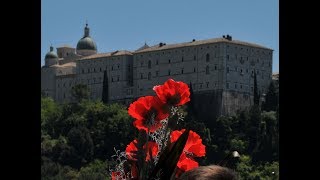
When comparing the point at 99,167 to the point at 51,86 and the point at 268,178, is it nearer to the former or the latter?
the point at 268,178

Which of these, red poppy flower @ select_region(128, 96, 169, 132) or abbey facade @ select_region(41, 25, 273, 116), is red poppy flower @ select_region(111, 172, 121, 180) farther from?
abbey facade @ select_region(41, 25, 273, 116)

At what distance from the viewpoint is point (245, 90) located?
320ft

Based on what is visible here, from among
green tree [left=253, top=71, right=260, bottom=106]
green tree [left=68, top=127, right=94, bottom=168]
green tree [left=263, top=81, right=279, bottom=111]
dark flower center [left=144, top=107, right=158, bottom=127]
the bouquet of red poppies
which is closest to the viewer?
the bouquet of red poppies

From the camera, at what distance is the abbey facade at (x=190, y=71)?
96.9m

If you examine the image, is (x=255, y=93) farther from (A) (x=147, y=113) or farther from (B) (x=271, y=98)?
(A) (x=147, y=113)

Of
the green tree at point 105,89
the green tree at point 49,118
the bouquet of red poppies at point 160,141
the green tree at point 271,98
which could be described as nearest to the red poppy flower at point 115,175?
the bouquet of red poppies at point 160,141

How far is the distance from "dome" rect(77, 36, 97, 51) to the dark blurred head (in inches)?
4703

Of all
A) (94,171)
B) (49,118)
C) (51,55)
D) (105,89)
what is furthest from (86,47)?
(94,171)

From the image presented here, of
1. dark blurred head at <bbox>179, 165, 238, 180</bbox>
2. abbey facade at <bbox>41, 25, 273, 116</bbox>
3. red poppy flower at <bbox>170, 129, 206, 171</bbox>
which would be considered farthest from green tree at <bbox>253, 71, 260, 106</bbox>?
dark blurred head at <bbox>179, 165, 238, 180</bbox>

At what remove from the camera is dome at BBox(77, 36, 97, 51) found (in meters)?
122

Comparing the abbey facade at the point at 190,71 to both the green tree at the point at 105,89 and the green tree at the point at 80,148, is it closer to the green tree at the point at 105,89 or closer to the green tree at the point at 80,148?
the green tree at the point at 105,89

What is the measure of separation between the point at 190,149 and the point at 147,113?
0.11 meters

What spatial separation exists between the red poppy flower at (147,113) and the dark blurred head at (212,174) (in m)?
0.33
